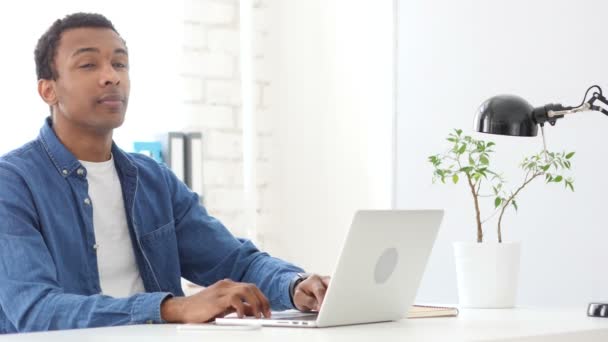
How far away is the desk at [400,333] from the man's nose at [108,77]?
0.62 meters

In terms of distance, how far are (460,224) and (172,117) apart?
1.01 m

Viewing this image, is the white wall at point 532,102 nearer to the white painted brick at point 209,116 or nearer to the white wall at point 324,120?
the white wall at point 324,120

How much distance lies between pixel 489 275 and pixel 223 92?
1.70 m

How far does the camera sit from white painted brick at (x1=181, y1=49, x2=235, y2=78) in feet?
11.7

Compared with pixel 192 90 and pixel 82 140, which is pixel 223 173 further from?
pixel 82 140

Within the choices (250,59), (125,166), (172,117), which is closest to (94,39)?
(125,166)

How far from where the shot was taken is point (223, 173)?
3.65 m

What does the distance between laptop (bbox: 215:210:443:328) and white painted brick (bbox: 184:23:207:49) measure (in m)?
1.92

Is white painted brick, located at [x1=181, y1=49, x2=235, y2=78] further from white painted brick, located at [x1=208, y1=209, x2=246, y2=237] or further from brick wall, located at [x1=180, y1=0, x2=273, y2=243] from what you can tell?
white painted brick, located at [x1=208, y1=209, x2=246, y2=237]

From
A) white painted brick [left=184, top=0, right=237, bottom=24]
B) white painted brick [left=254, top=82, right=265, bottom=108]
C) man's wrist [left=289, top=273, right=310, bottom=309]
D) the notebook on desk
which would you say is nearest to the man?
man's wrist [left=289, top=273, right=310, bottom=309]

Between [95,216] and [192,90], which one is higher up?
[192,90]

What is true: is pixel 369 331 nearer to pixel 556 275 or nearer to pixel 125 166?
pixel 125 166

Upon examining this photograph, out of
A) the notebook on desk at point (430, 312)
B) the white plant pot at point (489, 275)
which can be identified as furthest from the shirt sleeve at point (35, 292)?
the white plant pot at point (489, 275)

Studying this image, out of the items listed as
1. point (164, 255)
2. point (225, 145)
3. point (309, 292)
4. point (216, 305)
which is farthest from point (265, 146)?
point (216, 305)
